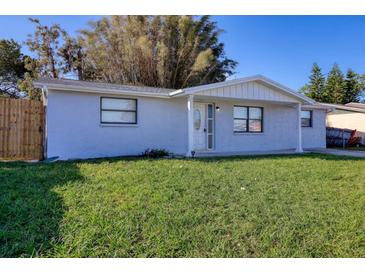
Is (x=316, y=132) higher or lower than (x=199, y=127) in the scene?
lower

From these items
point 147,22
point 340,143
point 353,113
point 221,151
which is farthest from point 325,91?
point 221,151

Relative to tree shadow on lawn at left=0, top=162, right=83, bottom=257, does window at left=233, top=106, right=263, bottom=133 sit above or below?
above

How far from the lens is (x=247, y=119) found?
43.0 feet

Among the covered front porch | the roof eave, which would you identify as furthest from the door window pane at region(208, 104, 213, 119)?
the roof eave

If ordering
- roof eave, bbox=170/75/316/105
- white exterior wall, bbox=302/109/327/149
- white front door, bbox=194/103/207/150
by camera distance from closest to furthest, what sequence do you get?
roof eave, bbox=170/75/316/105
white front door, bbox=194/103/207/150
white exterior wall, bbox=302/109/327/149

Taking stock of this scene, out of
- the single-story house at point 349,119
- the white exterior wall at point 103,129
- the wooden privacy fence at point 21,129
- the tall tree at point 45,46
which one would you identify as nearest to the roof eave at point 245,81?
the white exterior wall at point 103,129

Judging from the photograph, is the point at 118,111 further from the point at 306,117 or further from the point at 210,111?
the point at 306,117

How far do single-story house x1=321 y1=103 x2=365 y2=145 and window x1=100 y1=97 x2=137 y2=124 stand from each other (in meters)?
15.1

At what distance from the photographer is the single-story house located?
1986 centimetres

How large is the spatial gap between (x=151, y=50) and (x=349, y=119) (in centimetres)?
1567

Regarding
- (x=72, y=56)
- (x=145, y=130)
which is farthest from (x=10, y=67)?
(x=145, y=130)

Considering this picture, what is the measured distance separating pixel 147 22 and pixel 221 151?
543 inches

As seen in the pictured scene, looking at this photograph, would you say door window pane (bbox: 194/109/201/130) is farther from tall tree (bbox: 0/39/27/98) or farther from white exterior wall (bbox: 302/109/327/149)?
tall tree (bbox: 0/39/27/98)

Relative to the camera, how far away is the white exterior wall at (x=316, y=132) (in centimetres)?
1543
